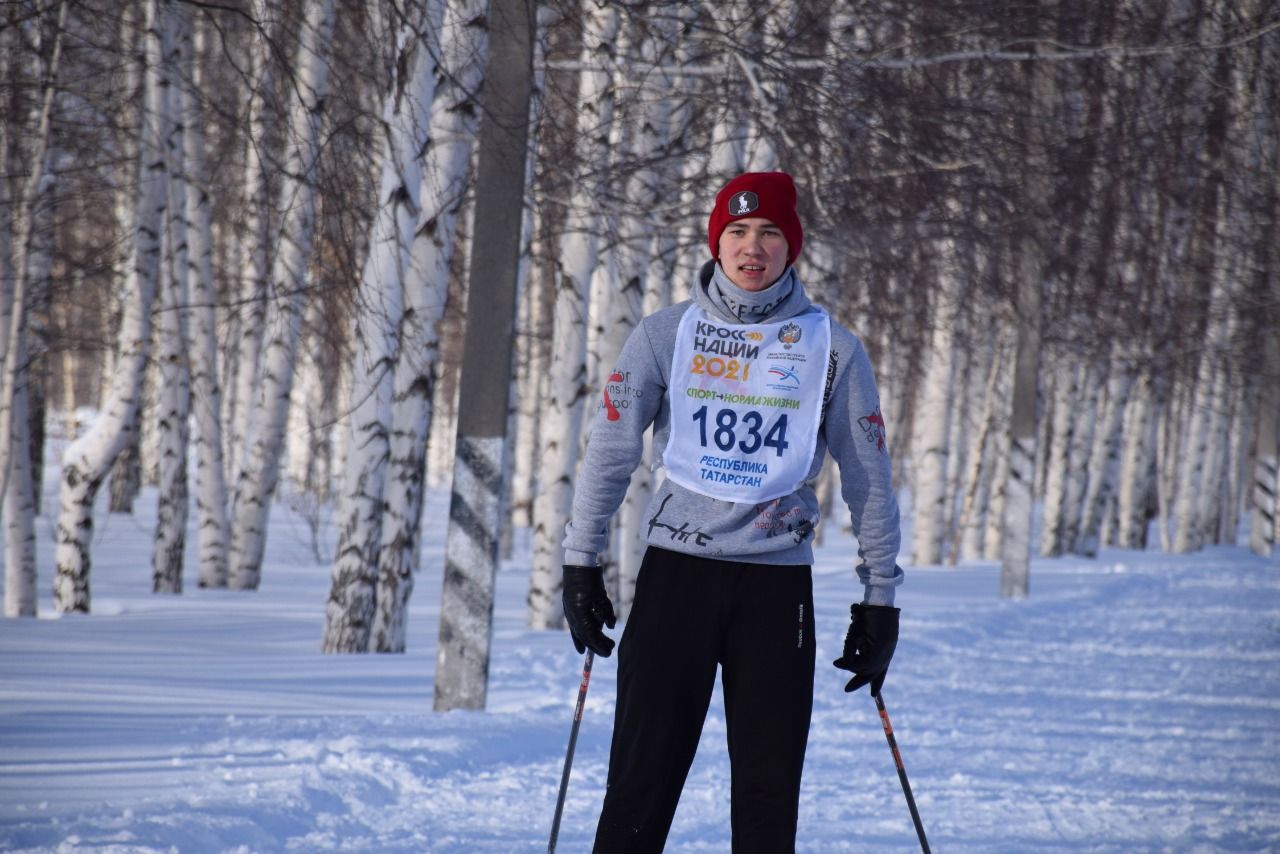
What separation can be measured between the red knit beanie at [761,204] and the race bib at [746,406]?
0.25m

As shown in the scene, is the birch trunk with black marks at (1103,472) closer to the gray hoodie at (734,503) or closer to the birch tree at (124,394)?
the birch tree at (124,394)

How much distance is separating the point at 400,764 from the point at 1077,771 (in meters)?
3.51

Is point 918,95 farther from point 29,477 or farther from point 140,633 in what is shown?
point 29,477

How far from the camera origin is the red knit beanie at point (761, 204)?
3.29 m

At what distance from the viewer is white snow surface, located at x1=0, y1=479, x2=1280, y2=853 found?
4695 mm

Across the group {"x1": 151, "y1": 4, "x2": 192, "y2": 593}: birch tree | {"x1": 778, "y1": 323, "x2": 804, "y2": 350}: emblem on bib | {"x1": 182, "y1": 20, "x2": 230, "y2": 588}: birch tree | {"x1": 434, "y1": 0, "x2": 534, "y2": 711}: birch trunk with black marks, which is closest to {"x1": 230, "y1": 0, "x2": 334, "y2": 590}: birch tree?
{"x1": 182, "y1": 20, "x2": 230, "y2": 588}: birch tree

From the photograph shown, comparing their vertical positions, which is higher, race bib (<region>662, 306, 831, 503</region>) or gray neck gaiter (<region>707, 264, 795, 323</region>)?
gray neck gaiter (<region>707, 264, 795, 323</region>)

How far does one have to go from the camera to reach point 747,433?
3268 mm

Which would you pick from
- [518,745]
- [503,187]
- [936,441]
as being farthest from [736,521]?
[936,441]

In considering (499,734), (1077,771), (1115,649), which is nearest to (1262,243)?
(1115,649)

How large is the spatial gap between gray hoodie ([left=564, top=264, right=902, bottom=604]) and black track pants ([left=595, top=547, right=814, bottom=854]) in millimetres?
96

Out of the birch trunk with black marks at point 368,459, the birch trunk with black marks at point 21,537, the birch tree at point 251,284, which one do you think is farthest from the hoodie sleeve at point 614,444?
the birch trunk with black marks at point 21,537

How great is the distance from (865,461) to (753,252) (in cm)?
64

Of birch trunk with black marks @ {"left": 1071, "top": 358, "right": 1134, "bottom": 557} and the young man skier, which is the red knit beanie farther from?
birch trunk with black marks @ {"left": 1071, "top": 358, "right": 1134, "bottom": 557}
